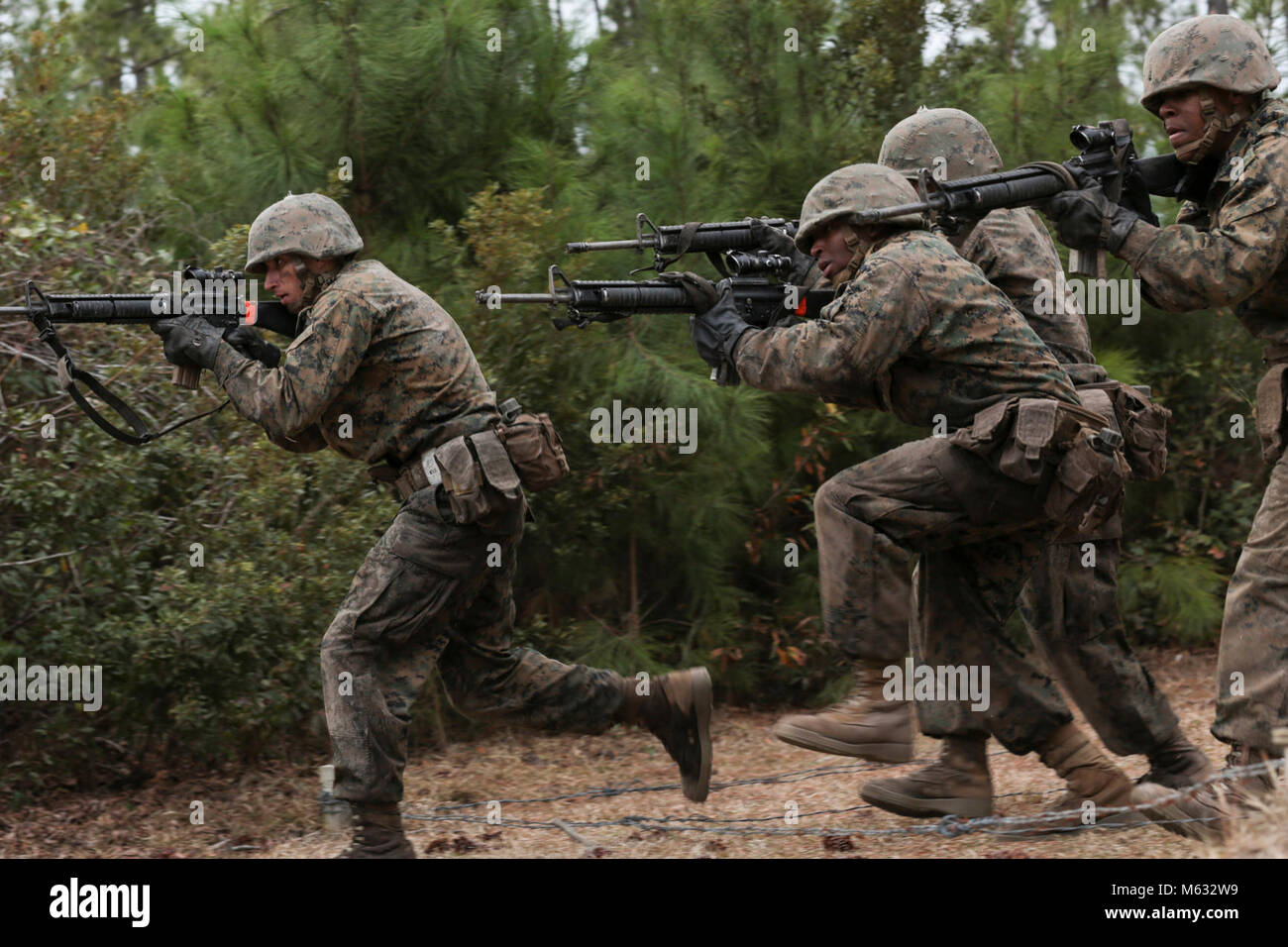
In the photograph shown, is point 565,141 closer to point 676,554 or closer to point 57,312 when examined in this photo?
point 676,554

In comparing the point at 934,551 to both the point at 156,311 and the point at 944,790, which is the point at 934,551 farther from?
the point at 156,311

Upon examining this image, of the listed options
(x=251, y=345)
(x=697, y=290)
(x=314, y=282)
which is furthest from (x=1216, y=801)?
(x=251, y=345)

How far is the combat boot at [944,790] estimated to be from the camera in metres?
4.93

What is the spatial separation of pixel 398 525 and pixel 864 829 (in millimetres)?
1938

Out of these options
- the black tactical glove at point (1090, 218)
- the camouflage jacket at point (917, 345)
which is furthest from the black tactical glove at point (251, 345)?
the black tactical glove at point (1090, 218)

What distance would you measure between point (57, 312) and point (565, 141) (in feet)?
11.0

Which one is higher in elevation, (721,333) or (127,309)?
(127,309)

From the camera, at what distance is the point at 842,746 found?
454cm

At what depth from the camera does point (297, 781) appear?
6438 millimetres

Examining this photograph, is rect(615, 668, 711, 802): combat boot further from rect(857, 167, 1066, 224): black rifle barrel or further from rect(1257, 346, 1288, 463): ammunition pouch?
rect(1257, 346, 1288, 463): ammunition pouch

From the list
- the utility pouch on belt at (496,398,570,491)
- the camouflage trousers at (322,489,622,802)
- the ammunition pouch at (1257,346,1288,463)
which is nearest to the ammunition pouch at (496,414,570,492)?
the utility pouch on belt at (496,398,570,491)

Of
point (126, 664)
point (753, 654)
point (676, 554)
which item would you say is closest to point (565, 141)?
point (676, 554)

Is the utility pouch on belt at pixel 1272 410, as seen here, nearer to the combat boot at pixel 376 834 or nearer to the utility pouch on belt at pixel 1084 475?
the utility pouch on belt at pixel 1084 475

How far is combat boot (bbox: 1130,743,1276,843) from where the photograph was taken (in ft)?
14.4
